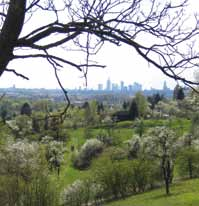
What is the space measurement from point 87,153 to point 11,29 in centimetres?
6465

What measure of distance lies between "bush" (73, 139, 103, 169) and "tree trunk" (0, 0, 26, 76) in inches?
2482

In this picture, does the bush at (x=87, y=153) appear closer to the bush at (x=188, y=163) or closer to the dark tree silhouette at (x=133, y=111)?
the bush at (x=188, y=163)

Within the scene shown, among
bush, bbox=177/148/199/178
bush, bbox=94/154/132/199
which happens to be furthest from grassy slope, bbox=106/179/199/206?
bush, bbox=177/148/199/178

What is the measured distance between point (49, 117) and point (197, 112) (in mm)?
56038

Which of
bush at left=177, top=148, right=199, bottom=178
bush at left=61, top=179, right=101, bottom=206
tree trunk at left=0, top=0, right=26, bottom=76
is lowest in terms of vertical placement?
bush at left=61, top=179, right=101, bottom=206

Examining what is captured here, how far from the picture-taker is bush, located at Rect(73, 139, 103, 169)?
66250 millimetres

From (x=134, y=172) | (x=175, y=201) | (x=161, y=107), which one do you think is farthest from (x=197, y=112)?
(x=161, y=107)

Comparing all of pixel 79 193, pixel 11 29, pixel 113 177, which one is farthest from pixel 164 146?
pixel 11 29

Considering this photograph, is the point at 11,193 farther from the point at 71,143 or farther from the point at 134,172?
the point at 71,143

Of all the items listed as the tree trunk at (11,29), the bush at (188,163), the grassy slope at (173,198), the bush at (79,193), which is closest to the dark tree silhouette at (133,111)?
the bush at (188,163)

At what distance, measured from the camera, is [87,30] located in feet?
11.1

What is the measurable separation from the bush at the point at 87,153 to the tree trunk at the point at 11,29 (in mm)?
63045

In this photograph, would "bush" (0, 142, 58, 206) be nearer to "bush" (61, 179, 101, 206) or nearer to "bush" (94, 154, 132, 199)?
"bush" (61, 179, 101, 206)

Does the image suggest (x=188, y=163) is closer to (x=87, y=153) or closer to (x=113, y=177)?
(x=113, y=177)
